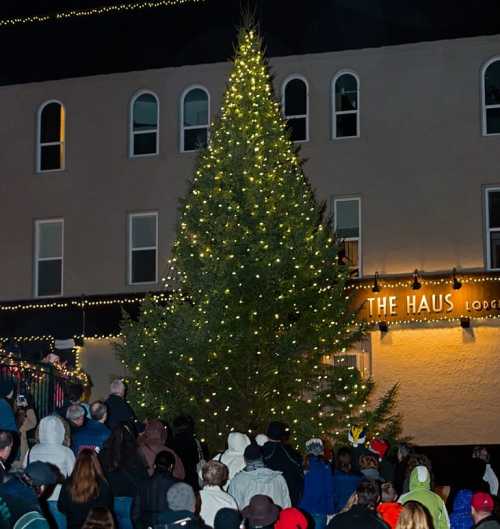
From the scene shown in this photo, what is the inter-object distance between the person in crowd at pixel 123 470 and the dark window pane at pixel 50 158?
17574 millimetres

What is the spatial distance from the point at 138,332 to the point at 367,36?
949 cm

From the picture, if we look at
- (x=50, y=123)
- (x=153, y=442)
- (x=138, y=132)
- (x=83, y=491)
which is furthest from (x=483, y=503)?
(x=50, y=123)

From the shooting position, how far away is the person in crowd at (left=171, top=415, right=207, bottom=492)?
15977mm

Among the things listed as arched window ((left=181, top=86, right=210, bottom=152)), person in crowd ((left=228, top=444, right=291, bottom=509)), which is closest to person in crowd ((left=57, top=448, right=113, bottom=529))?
person in crowd ((left=228, top=444, right=291, bottom=509))

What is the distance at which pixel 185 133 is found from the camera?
30.2m

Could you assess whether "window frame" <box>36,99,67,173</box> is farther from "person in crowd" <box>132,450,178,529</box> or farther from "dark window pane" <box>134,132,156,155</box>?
"person in crowd" <box>132,450,178,529</box>

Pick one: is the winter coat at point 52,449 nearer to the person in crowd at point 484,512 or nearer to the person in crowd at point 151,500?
the person in crowd at point 151,500

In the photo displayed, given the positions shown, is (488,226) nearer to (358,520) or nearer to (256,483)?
(256,483)

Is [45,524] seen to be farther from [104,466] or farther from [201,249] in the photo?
[201,249]

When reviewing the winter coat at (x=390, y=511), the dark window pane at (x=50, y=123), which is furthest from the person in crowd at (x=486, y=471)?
the dark window pane at (x=50, y=123)

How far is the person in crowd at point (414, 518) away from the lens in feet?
36.3

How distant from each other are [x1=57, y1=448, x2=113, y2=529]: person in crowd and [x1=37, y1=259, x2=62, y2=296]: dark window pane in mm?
18671

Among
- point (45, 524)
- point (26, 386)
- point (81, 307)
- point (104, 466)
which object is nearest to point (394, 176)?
point (81, 307)

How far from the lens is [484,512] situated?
12438 mm
